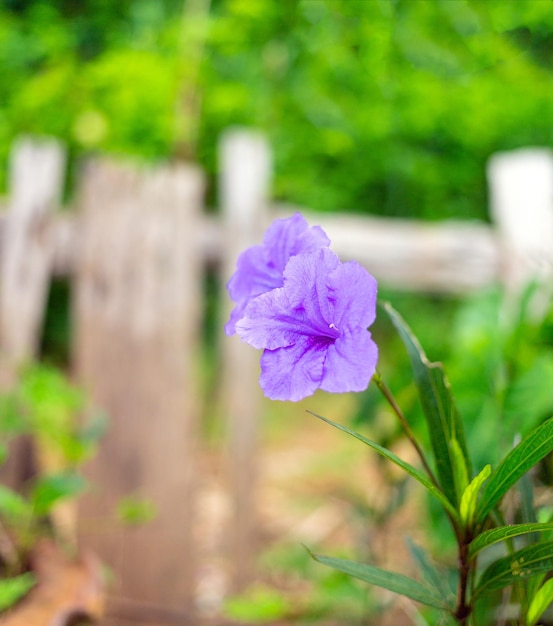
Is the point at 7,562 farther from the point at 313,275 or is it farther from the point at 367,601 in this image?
the point at 313,275

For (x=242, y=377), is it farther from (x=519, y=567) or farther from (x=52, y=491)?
(x=519, y=567)

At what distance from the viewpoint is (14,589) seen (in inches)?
35.9

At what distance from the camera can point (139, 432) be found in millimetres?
1926

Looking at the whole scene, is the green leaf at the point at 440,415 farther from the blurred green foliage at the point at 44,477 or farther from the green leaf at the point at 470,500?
the blurred green foliage at the point at 44,477

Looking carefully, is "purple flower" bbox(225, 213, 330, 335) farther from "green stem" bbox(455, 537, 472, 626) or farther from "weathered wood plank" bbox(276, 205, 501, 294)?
"weathered wood plank" bbox(276, 205, 501, 294)

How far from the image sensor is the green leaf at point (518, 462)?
0.60 m

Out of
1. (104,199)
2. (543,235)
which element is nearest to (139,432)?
(104,199)

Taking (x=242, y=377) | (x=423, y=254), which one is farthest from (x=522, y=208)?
(x=242, y=377)

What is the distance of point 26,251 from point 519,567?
1.66 metres

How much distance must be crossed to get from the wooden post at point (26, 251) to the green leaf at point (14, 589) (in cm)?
87

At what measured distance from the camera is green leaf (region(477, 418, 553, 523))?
23.5 inches

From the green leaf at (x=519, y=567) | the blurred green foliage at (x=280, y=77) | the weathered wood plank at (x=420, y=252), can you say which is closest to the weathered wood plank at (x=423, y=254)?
the weathered wood plank at (x=420, y=252)

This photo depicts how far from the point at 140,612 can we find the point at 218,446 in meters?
2.15

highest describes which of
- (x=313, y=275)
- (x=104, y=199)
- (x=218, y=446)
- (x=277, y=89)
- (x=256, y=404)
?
(x=277, y=89)
